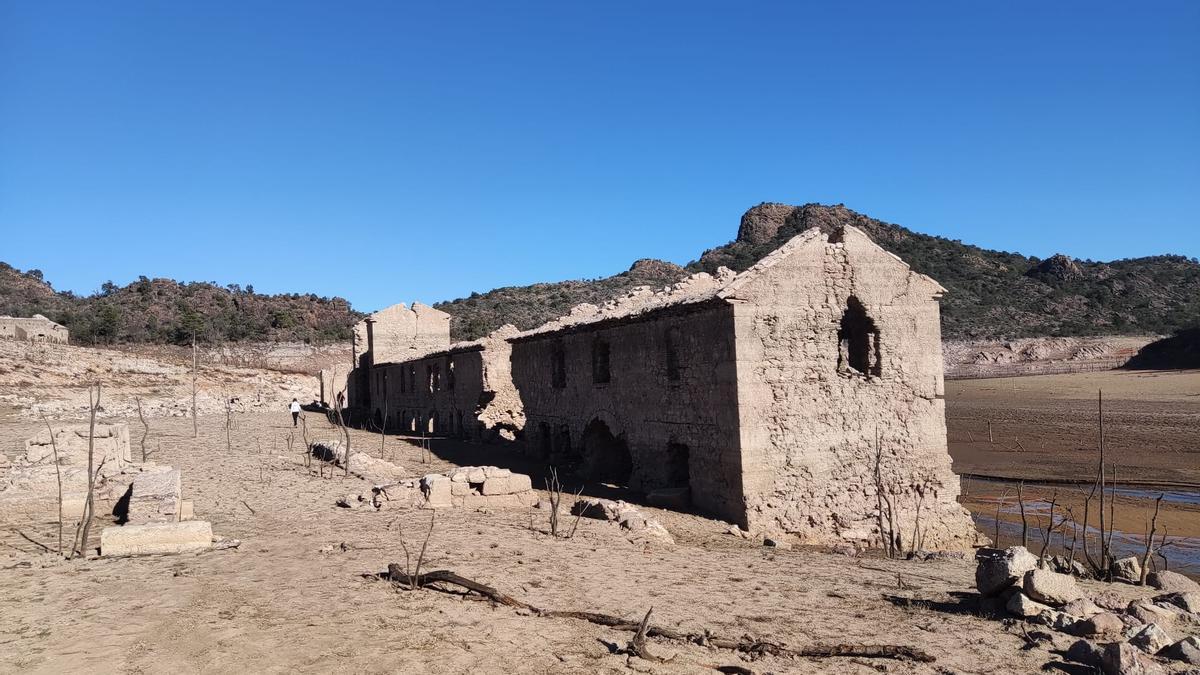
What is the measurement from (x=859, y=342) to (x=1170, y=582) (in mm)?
6155

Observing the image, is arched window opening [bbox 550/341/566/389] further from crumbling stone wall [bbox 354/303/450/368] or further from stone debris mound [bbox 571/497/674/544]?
crumbling stone wall [bbox 354/303/450/368]

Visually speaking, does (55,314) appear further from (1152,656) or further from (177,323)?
(1152,656)

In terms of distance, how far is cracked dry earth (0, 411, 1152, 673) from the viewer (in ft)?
19.7

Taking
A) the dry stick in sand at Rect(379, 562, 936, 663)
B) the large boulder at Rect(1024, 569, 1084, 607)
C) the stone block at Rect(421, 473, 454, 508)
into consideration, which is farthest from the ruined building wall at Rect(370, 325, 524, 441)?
the large boulder at Rect(1024, 569, 1084, 607)

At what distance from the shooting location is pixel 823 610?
25.6 ft

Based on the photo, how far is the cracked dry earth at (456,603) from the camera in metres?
6.00

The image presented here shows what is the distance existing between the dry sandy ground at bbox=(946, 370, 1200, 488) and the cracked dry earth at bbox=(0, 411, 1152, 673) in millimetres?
17251

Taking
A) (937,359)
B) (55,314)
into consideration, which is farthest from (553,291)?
(937,359)

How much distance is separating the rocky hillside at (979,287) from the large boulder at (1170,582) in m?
51.1

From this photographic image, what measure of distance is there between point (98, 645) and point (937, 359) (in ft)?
43.3

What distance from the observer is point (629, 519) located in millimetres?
11961

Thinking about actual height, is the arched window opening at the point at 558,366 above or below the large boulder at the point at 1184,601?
above

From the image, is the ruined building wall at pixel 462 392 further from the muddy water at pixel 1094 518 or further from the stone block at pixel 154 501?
the muddy water at pixel 1094 518

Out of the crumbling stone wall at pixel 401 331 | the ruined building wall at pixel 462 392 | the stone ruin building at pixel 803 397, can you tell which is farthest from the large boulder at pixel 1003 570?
the crumbling stone wall at pixel 401 331
